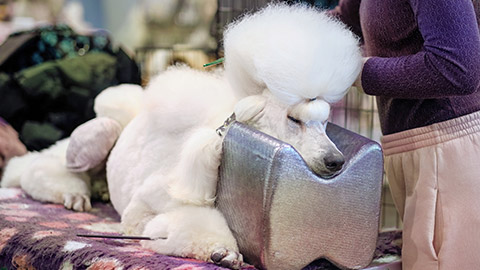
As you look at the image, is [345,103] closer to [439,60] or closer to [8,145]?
[439,60]

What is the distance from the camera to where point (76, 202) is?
160 centimetres

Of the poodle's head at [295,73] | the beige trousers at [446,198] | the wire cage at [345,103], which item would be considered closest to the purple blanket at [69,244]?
the beige trousers at [446,198]

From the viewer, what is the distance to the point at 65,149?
181 centimetres

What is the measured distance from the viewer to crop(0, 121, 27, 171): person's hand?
1.96 meters

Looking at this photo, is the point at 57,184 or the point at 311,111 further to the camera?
the point at 57,184

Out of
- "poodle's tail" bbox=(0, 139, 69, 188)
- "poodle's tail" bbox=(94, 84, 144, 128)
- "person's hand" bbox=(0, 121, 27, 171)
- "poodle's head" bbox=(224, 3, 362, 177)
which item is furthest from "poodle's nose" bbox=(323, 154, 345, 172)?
"person's hand" bbox=(0, 121, 27, 171)

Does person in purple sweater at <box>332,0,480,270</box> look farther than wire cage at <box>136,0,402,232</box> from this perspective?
No

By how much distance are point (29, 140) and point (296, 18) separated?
137cm

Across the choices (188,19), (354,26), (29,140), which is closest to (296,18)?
(354,26)

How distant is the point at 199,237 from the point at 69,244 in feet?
0.96

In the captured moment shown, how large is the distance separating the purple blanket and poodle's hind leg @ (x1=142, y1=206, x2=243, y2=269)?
2cm

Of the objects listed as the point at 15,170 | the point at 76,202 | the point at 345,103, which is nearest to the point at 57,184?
the point at 76,202

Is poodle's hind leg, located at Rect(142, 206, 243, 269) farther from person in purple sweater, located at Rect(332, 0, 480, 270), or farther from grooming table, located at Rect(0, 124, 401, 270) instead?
person in purple sweater, located at Rect(332, 0, 480, 270)

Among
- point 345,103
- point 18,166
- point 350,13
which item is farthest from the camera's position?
point 18,166
